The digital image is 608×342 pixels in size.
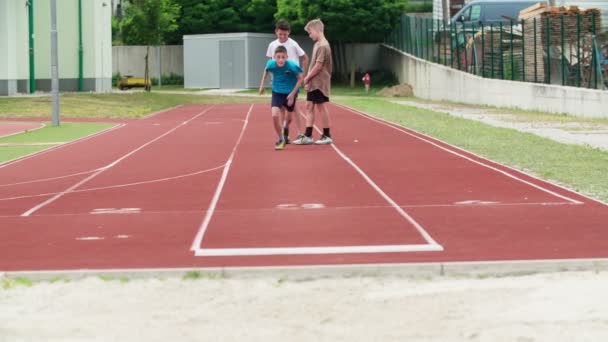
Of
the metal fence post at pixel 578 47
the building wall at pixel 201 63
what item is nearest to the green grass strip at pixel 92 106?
the metal fence post at pixel 578 47

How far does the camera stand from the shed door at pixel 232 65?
61688mm

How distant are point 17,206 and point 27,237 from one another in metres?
2.36

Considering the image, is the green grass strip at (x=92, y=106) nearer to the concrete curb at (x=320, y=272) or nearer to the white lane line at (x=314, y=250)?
the white lane line at (x=314, y=250)

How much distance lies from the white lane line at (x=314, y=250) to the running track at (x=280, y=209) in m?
0.02

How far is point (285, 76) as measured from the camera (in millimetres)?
18969

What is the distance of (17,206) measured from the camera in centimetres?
1236

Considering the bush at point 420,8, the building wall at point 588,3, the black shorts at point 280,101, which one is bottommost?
the black shorts at point 280,101

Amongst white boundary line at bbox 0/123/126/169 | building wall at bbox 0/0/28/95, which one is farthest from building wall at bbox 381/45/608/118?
building wall at bbox 0/0/28/95

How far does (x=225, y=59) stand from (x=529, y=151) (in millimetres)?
45030

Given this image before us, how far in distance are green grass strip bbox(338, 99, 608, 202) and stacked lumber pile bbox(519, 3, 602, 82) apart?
414cm

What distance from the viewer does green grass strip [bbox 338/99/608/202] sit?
562 inches

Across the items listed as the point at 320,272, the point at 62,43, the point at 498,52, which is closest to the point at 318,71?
the point at 320,272

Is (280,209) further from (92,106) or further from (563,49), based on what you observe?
(92,106)

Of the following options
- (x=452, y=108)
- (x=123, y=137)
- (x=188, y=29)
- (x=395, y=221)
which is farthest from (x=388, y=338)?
(x=188, y=29)
